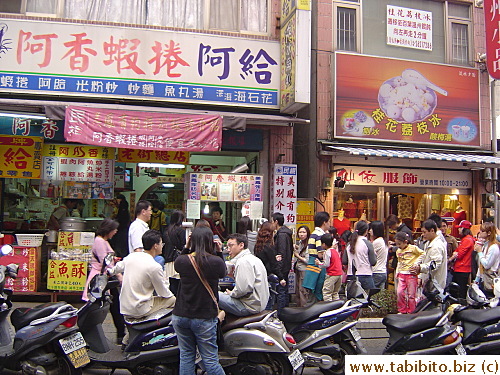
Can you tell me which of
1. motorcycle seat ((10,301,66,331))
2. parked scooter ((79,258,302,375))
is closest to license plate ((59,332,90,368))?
parked scooter ((79,258,302,375))

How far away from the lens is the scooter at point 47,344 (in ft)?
17.3

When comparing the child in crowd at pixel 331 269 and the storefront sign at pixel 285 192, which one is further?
the storefront sign at pixel 285 192

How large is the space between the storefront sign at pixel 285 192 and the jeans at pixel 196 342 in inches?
A: 237

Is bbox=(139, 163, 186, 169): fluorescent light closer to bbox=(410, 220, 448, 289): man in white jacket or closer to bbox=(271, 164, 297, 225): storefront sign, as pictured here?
bbox=(271, 164, 297, 225): storefront sign

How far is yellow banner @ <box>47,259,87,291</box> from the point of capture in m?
9.32

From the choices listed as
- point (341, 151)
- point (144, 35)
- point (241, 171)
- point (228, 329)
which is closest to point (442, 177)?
point (341, 151)

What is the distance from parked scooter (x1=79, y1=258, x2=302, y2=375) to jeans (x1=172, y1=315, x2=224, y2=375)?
50 cm

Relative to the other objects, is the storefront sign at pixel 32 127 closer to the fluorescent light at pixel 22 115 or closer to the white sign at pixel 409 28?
the fluorescent light at pixel 22 115

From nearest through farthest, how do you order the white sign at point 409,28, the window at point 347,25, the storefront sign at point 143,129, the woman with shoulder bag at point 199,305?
the woman with shoulder bag at point 199,305, the storefront sign at point 143,129, the window at point 347,25, the white sign at point 409,28

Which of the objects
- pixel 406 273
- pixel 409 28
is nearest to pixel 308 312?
pixel 406 273

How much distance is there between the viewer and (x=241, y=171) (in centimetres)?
1102

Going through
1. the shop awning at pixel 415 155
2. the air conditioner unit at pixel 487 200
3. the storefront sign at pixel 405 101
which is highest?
the storefront sign at pixel 405 101

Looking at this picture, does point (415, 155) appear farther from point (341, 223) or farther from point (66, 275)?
point (66, 275)

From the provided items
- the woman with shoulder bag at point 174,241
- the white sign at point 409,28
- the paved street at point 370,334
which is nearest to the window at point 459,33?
the white sign at point 409,28
